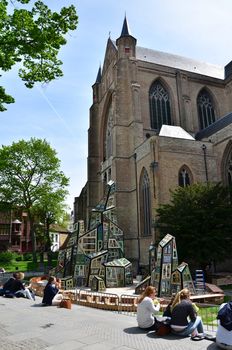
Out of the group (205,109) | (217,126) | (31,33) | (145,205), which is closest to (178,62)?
(205,109)

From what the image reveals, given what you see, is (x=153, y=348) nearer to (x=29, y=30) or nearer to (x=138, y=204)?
(x=29, y=30)

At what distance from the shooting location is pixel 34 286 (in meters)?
16.3

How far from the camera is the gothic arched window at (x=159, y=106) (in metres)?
34.2

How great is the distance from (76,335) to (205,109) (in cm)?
3513

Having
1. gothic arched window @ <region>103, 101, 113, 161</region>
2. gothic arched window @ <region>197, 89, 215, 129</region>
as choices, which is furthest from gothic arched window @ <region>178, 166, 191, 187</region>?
gothic arched window @ <region>197, 89, 215, 129</region>

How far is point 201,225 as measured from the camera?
730 inches

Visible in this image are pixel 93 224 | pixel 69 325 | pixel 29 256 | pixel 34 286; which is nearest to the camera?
pixel 69 325

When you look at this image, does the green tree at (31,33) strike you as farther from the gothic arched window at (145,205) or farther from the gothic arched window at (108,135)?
the gothic arched window at (108,135)

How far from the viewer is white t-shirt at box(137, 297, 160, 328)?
266 inches

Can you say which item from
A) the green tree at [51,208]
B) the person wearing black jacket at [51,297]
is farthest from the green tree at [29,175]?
the person wearing black jacket at [51,297]

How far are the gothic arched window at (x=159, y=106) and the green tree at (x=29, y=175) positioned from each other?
12268mm

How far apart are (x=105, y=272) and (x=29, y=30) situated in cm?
1474

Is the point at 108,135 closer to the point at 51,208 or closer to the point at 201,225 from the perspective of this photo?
the point at 51,208

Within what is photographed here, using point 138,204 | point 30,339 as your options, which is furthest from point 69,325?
point 138,204
